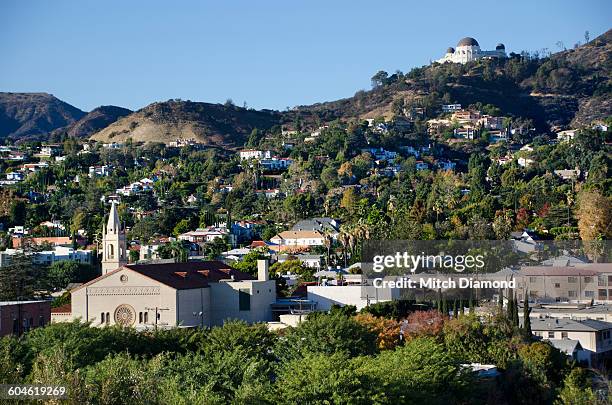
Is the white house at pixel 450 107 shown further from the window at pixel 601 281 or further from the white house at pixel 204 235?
the window at pixel 601 281

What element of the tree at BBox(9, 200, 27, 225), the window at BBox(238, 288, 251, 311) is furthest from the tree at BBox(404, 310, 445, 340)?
the tree at BBox(9, 200, 27, 225)

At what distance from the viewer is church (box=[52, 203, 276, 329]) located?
55.5 meters

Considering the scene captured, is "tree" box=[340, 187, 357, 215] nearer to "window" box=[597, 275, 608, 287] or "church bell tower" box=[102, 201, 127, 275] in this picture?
"window" box=[597, 275, 608, 287]

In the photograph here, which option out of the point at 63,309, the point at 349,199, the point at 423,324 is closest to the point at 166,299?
the point at 63,309

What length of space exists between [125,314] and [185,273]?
3740mm

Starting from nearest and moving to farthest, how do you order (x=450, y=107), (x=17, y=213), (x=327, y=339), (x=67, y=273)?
(x=327, y=339), (x=67, y=273), (x=17, y=213), (x=450, y=107)

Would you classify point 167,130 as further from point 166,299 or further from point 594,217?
point 166,299

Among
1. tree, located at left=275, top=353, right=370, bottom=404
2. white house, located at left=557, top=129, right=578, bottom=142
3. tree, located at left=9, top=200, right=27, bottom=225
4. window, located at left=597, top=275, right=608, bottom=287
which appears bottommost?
tree, located at left=275, top=353, right=370, bottom=404

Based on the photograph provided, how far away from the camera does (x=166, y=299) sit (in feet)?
182

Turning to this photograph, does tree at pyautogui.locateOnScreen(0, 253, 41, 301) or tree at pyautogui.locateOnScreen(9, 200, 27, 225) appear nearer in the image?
tree at pyautogui.locateOnScreen(0, 253, 41, 301)

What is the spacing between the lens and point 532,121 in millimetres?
191625

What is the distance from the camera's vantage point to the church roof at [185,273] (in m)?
56.4

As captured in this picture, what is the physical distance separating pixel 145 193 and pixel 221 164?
18.9 metres

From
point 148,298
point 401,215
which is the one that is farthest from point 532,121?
point 148,298
